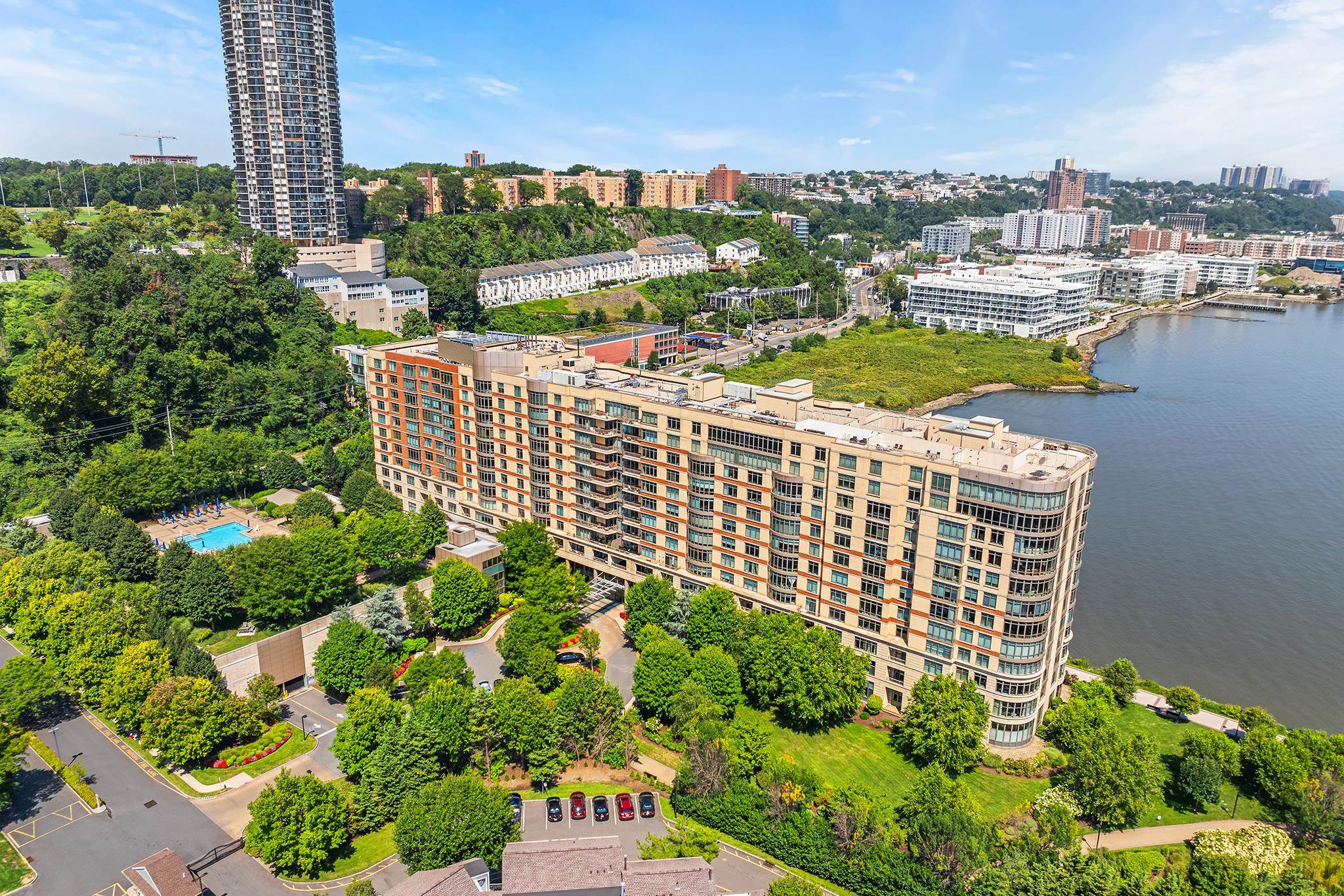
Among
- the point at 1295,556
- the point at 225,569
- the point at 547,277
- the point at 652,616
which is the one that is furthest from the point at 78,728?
the point at 547,277

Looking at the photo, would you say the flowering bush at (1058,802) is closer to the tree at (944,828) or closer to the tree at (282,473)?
the tree at (944,828)

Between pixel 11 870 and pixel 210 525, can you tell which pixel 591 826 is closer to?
pixel 11 870

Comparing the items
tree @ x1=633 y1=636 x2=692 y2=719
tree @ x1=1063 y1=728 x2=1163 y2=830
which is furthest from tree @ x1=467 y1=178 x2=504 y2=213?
tree @ x1=1063 y1=728 x2=1163 y2=830

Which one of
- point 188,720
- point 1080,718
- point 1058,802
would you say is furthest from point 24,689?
point 1080,718

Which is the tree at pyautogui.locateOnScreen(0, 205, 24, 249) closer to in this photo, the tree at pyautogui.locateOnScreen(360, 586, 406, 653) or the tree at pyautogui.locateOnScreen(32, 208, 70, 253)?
the tree at pyautogui.locateOnScreen(32, 208, 70, 253)

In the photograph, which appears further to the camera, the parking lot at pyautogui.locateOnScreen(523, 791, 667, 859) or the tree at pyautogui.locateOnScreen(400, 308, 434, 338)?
the tree at pyautogui.locateOnScreen(400, 308, 434, 338)

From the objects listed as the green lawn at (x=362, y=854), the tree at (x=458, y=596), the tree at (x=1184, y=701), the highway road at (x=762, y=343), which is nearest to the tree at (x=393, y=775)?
the green lawn at (x=362, y=854)
